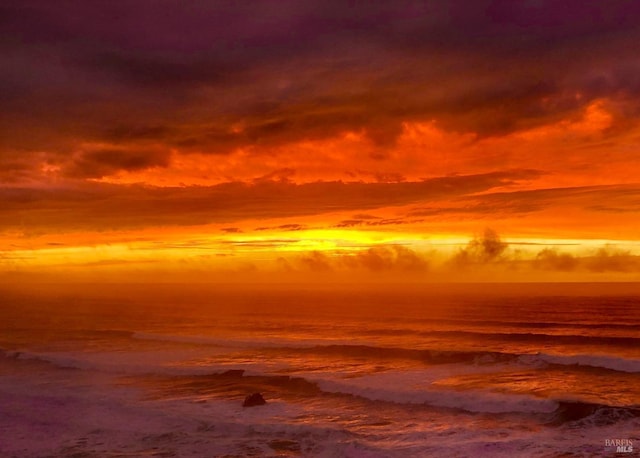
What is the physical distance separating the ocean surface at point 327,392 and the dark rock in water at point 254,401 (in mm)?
471

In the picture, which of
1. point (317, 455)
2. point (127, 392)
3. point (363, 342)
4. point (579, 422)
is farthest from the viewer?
point (363, 342)

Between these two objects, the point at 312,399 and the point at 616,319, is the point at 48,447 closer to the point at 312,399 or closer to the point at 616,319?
the point at 312,399

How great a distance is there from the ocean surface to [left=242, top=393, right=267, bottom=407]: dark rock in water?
1.55 ft

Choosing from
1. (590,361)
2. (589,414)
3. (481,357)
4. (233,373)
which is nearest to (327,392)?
(233,373)

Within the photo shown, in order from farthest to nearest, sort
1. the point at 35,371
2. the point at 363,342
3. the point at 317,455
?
1. the point at 363,342
2. the point at 35,371
3. the point at 317,455

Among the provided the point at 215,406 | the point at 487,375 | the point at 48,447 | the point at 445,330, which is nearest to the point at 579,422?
the point at 487,375

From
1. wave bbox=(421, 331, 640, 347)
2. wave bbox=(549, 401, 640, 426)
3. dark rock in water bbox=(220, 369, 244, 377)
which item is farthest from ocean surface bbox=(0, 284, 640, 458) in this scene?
dark rock in water bbox=(220, 369, 244, 377)

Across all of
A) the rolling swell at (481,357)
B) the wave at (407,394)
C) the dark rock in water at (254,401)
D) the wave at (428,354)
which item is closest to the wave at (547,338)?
the wave at (428,354)

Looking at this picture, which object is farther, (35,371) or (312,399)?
(35,371)

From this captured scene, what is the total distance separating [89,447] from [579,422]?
67.2 ft

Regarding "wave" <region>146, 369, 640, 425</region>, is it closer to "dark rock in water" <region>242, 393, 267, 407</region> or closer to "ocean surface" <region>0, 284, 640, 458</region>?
"ocean surface" <region>0, 284, 640, 458</region>

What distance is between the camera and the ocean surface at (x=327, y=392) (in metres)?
20.6

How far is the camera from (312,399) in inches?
1113

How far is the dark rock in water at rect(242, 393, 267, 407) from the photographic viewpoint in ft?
87.6
